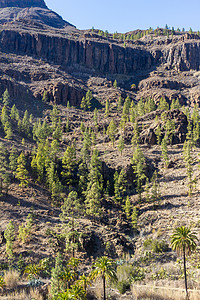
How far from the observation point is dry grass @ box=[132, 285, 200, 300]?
68.2 ft

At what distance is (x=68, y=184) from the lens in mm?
67562

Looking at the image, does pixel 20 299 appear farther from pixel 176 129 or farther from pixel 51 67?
pixel 51 67

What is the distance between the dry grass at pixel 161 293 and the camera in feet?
68.2

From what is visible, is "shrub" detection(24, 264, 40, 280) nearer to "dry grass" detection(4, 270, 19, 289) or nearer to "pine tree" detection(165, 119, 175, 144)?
"dry grass" detection(4, 270, 19, 289)

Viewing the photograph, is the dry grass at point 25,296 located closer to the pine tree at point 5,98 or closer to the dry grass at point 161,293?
the dry grass at point 161,293

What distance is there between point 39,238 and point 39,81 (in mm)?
141727

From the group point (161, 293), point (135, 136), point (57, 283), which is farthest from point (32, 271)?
point (135, 136)

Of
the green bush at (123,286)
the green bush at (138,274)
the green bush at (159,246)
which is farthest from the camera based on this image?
the green bush at (159,246)

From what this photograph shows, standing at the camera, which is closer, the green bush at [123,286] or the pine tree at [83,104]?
the green bush at [123,286]

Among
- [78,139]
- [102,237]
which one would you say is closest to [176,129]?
[78,139]

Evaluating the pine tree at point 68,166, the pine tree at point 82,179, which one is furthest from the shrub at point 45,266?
the pine tree at point 68,166

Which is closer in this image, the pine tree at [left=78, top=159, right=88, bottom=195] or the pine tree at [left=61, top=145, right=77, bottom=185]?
the pine tree at [left=78, top=159, right=88, bottom=195]

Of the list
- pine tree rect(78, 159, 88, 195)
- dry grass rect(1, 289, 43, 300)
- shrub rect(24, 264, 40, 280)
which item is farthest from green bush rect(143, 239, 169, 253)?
pine tree rect(78, 159, 88, 195)

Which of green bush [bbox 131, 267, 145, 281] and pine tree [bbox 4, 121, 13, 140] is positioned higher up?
pine tree [bbox 4, 121, 13, 140]
